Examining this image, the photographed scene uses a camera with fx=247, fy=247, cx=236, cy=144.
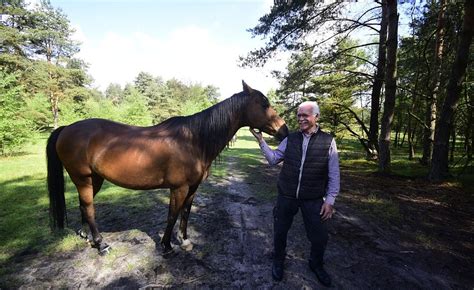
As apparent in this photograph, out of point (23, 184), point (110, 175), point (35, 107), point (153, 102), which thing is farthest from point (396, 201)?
point (153, 102)

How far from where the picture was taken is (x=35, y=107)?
1661 cm

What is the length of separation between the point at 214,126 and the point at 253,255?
1802 mm

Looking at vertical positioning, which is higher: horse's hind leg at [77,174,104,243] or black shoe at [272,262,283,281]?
horse's hind leg at [77,174,104,243]

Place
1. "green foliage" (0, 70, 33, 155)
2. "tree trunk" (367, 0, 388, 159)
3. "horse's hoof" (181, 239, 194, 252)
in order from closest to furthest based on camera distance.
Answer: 1. "horse's hoof" (181, 239, 194, 252)
2. "tree trunk" (367, 0, 388, 159)
3. "green foliage" (0, 70, 33, 155)

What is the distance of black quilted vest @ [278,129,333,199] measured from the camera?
255 centimetres

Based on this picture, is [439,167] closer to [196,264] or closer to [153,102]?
[196,264]

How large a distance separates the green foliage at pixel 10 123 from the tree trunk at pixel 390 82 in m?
15.0

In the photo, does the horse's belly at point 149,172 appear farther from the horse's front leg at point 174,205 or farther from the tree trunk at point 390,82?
the tree trunk at point 390,82

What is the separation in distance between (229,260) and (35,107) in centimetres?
1944

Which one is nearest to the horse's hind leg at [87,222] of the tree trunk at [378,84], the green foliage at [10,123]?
the green foliage at [10,123]

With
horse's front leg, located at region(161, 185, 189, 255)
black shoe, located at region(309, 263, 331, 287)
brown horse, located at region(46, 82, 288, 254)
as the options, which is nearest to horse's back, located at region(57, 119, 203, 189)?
brown horse, located at region(46, 82, 288, 254)

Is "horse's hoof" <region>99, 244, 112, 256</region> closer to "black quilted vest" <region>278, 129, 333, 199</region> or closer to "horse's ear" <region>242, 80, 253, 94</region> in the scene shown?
"black quilted vest" <region>278, 129, 333, 199</region>

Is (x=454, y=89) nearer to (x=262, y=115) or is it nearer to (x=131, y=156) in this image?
(x=262, y=115)

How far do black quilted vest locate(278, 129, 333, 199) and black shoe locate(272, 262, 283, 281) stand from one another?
0.87m
